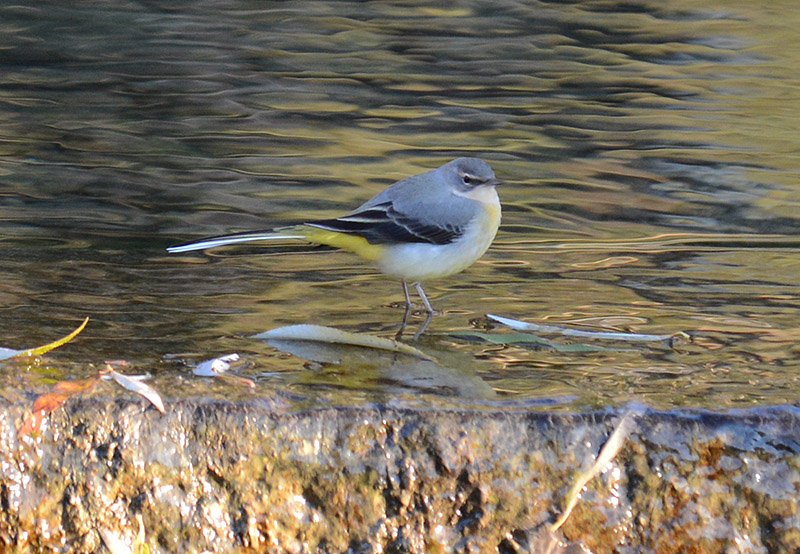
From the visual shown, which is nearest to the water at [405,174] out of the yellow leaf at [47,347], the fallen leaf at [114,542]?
the yellow leaf at [47,347]

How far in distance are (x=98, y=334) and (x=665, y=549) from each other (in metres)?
2.45

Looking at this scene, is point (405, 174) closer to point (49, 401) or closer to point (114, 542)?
point (49, 401)

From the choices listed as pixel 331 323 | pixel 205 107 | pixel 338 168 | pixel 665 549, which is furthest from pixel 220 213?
pixel 665 549

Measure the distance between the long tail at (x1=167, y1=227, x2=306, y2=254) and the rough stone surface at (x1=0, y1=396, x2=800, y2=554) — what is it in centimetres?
190

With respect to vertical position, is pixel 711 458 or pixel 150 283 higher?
pixel 711 458

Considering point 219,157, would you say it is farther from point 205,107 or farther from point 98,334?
point 98,334

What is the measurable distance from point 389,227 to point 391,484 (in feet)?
7.28

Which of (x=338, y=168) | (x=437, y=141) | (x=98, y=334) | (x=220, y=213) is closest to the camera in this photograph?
(x=98, y=334)

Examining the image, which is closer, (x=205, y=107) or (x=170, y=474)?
(x=170, y=474)

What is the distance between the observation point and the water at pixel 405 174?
459 cm

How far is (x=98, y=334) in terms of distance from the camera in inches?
190

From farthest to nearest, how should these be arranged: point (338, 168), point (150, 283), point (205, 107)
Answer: point (205, 107) < point (338, 168) < point (150, 283)

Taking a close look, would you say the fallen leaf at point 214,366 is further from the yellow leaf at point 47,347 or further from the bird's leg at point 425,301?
the bird's leg at point 425,301

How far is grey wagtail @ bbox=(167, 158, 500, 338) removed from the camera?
222 inches
